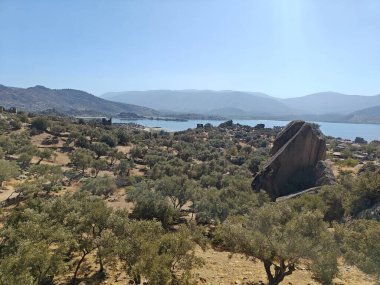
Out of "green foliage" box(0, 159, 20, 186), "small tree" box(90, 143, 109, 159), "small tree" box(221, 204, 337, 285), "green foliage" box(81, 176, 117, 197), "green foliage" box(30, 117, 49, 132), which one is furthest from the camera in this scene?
"green foliage" box(30, 117, 49, 132)

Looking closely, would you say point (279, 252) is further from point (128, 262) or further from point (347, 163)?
point (347, 163)

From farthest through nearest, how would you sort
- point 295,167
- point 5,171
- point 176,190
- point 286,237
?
1. point 5,171
2. point 295,167
3. point 176,190
4. point 286,237

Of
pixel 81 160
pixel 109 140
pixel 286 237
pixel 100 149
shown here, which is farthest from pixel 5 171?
pixel 109 140

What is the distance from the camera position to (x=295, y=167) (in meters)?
47.6

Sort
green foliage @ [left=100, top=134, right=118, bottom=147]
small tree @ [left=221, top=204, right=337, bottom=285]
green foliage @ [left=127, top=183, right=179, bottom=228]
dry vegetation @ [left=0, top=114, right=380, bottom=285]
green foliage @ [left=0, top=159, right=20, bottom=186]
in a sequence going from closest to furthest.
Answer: small tree @ [left=221, top=204, right=337, bottom=285]
dry vegetation @ [left=0, top=114, right=380, bottom=285]
green foliage @ [left=127, top=183, right=179, bottom=228]
green foliage @ [left=0, top=159, right=20, bottom=186]
green foliage @ [left=100, top=134, right=118, bottom=147]

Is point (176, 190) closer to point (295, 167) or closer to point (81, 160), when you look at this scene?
point (295, 167)

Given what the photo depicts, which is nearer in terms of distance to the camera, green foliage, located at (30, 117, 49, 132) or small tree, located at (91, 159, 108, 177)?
small tree, located at (91, 159, 108, 177)

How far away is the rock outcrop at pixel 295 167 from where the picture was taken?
45.4 m

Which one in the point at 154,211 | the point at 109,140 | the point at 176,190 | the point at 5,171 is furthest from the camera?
the point at 109,140

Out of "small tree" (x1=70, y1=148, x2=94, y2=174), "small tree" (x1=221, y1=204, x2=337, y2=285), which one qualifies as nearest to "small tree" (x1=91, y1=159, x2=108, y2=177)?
"small tree" (x1=70, y1=148, x2=94, y2=174)

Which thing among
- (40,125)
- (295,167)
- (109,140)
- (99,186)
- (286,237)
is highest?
(286,237)

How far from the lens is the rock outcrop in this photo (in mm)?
45375

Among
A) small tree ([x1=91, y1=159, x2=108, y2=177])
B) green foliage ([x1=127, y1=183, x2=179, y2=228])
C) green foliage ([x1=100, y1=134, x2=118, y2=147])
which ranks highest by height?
green foliage ([x1=127, y1=183, x2=179, y2=228])

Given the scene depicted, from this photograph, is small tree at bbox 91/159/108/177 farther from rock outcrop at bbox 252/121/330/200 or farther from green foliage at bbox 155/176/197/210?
rock outcrop at bbox 252/121/330/200
